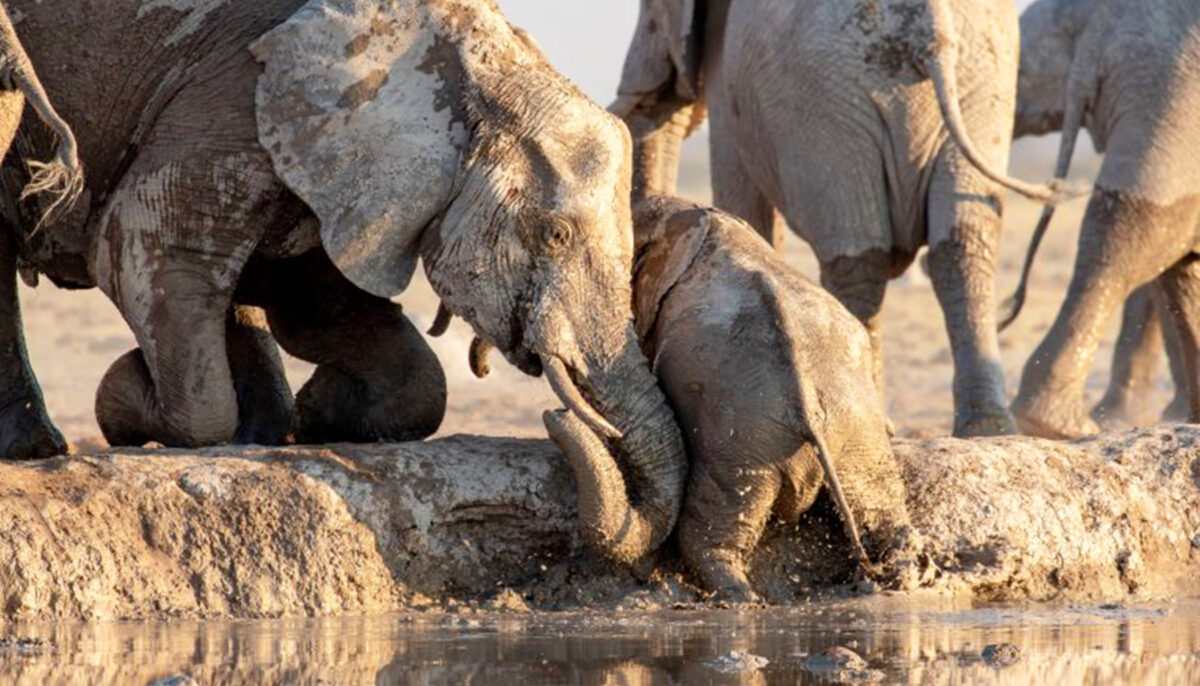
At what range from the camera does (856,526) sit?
8.01 meters

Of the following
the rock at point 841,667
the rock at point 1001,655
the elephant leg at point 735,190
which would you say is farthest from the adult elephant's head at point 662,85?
the rock at point 841,667

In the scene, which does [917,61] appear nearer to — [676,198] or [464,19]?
[676,198]

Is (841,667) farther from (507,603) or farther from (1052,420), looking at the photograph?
(1052,420)

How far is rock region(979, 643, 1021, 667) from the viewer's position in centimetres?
681

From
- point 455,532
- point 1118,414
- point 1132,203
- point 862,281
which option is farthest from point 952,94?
point 1118,414

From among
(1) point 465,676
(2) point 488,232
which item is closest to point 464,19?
(2) point 488,232

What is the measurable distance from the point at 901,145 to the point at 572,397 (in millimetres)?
3148

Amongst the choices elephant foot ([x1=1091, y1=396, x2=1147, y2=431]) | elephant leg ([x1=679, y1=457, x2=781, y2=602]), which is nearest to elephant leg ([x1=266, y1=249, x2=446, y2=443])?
elephant leg ([x1=679, y1=457, x2=781, y2=602])

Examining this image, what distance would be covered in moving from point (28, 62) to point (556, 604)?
1.98 metres

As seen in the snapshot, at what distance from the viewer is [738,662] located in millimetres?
6703

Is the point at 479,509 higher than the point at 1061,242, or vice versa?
the point at 1061,242

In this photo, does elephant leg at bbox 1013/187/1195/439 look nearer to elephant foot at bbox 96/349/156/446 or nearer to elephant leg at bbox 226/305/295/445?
elephant leg at bbox 226/305/295/445

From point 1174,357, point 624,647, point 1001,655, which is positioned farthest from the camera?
point 1174,357

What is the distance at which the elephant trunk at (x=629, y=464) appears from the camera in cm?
775
